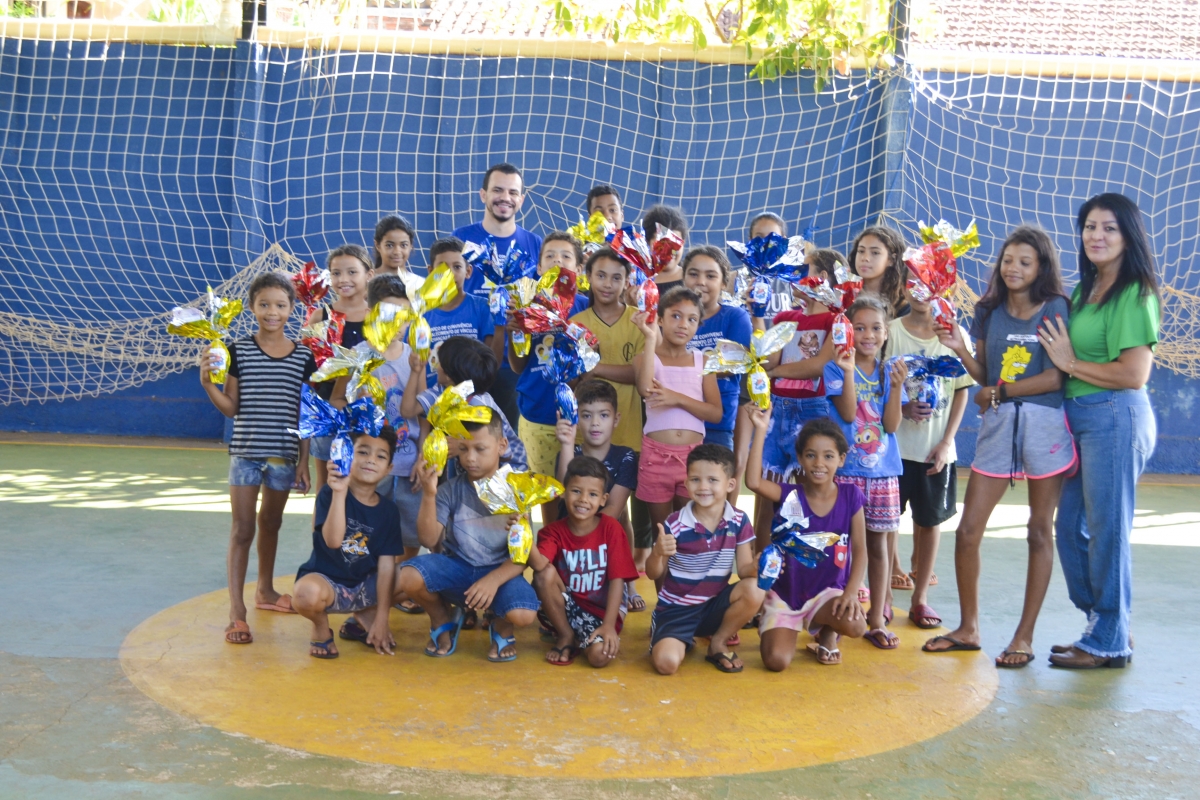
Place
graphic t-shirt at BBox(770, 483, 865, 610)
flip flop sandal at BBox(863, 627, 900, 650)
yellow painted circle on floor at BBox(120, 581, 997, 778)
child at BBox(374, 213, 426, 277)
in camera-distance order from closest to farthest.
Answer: yellow painted circle on floor at BBox(120, 581, 997, 778), graphic t-shirt at BBox(770, 483, 865, 610), flip flop sandal at BBox(863, 627, 900, 650), child at BBox(374, 213, 426, 277)

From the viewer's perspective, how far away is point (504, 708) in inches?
119

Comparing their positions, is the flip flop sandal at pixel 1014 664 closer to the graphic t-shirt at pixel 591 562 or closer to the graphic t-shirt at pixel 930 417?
the graphic t-shirt at pixel 930 417

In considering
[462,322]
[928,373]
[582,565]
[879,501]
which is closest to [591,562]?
[582,565]

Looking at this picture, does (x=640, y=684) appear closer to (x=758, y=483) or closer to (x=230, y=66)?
(x=758, y=483)

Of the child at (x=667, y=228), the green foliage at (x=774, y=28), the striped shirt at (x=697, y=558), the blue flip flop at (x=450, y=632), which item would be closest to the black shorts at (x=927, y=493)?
the striped shirt at (x=697, y=558)

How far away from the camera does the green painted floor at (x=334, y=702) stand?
2514mm

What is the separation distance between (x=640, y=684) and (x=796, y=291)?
159cm

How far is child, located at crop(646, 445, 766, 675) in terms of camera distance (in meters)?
3.46

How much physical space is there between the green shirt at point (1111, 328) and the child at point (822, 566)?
778 mm

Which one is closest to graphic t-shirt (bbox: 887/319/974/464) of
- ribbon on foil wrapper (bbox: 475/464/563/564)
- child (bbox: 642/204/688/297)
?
child (bbox: 642/204/688/297)

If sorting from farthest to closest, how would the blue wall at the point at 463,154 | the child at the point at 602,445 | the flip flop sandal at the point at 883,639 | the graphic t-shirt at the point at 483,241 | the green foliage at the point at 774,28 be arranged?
the blue wall at the point at 463,154, the green foliage at the point at 774,28, the graphic t-shirt at the point at 483,241, the child at the point at 602,445, the flip flop sandal at the point at 883,639

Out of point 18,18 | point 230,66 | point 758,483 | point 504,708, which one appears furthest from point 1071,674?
point 18,18

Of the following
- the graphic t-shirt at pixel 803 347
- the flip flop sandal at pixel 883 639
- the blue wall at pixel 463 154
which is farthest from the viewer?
the blue wall at pixel 463 154

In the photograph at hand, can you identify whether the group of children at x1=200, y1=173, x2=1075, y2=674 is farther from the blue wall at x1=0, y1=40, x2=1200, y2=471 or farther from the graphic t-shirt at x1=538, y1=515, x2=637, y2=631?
the blue wall at x1=0, y1=40, x2=1200, y2=471
